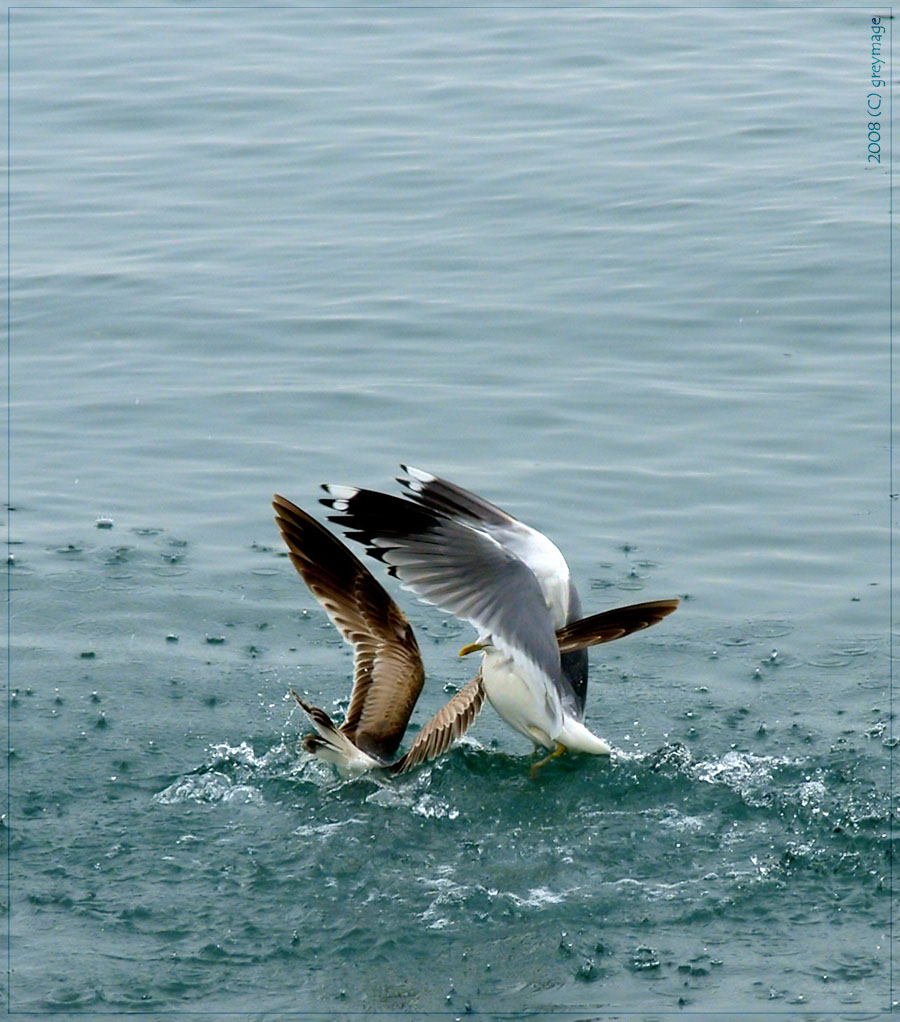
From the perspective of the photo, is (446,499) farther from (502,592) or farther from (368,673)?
(368,673)

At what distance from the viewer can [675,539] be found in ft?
32.8

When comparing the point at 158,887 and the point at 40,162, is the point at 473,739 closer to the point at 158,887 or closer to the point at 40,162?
the point at 158,887

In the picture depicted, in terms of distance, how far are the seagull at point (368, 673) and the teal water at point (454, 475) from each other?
0.18 metres

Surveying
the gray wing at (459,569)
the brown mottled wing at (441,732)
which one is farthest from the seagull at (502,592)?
the brown mottled wing at (441,732)

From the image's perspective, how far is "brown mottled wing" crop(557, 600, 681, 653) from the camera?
295 inches

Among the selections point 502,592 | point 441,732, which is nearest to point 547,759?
point 441,732

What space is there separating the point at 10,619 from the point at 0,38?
43.2 feet

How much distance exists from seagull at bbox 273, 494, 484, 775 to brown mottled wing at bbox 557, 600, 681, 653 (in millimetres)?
446

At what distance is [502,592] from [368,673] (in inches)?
38.8

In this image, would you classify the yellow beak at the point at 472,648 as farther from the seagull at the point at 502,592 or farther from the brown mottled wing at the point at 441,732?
the brown mottled wing at the point at 441,732

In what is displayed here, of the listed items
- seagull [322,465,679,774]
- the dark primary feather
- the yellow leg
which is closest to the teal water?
the yellow leg

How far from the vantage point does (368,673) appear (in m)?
7.88

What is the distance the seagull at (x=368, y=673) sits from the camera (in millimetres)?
7461

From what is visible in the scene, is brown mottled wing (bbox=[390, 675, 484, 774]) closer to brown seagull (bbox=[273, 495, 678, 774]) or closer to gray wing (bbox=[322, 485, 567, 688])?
brown seagull (bbox=[273, 495, 678, 774])
